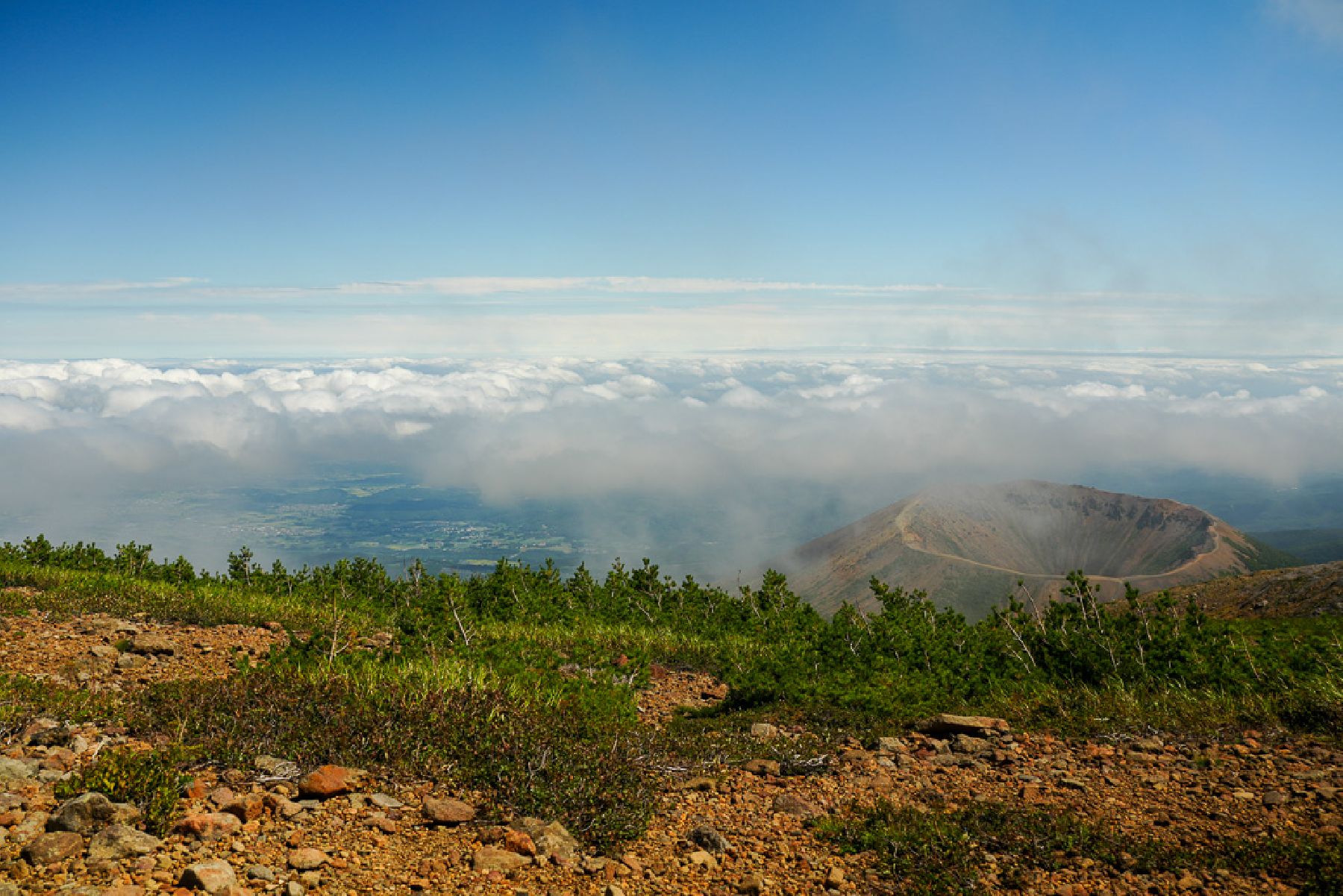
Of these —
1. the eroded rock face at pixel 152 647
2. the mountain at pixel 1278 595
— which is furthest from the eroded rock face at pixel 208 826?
the mountain at pixel 1278 595

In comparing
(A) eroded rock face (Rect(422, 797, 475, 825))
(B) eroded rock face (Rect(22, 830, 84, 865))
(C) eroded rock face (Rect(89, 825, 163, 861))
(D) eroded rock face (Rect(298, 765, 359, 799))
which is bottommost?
(A) eroded rock face (Rect(422, 797, 475, 825))

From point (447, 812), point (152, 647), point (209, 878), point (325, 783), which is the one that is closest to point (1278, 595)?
Result: point (447, 812)

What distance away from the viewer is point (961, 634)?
1784cm

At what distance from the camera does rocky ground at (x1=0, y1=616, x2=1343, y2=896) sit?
5.60 meters

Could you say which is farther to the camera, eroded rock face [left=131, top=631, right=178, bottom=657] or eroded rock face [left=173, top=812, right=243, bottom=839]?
eroded rock face [left=131, top=631, right=178, bottom=657]

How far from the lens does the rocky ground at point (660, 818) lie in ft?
18.4

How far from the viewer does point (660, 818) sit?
7621mm

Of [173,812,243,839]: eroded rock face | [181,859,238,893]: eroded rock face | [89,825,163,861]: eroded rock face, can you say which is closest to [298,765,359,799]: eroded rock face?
[173,812,243,839]: eroded rock face

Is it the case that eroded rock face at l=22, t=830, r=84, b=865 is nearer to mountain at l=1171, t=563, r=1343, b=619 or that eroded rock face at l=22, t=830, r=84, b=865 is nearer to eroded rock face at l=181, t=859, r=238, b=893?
eroded rock face at l=181, t=859, r=238, b=893

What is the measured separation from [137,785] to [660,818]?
15.8 ft

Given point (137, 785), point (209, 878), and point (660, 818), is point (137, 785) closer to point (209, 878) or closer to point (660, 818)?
point (209, 878)

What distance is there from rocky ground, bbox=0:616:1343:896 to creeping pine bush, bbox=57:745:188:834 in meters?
0.14

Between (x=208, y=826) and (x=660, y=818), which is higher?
(x=208, y=826)

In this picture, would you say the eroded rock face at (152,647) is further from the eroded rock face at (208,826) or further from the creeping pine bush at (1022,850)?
the creeping pine bush at (1022,850)
